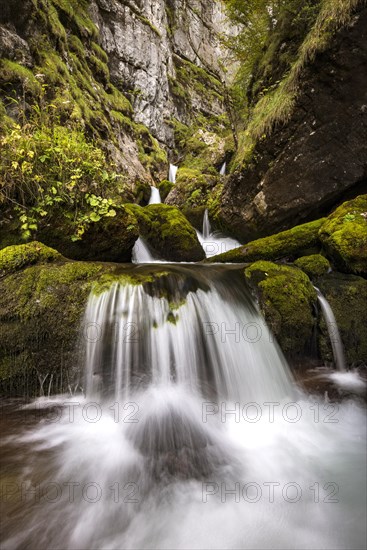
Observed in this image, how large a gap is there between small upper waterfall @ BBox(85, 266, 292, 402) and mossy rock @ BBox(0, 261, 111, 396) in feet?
0.69

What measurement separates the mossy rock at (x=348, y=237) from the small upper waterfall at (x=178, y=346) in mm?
2004

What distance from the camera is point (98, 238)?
549cm

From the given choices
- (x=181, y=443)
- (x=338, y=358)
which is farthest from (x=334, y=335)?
(x=181, y=443)

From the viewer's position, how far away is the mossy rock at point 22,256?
11.9ft

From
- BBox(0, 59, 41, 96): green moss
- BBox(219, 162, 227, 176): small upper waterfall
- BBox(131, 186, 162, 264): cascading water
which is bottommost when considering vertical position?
BBox(131, 186, 162, 264): cascading water

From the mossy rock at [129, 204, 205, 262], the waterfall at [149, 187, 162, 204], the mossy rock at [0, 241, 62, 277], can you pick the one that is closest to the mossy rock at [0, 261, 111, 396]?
the mossy rock at [0, 241, 62, 277]

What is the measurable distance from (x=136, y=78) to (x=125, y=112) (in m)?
4.59

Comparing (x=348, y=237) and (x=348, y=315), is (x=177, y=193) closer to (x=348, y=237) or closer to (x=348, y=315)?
(x=348, y=237)

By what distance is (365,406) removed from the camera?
3.21m

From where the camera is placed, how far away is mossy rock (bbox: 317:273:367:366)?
4020mm

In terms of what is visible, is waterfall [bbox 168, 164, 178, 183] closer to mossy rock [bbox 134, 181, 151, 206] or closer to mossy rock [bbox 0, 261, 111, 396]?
mossy rock [bbox 134, 181, 151, 206]

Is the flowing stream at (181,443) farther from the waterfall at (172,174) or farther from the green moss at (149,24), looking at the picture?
the green moss at (149,24)

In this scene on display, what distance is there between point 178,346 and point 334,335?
2336 mm

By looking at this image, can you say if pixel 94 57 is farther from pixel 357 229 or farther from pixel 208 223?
pixel 357 229
